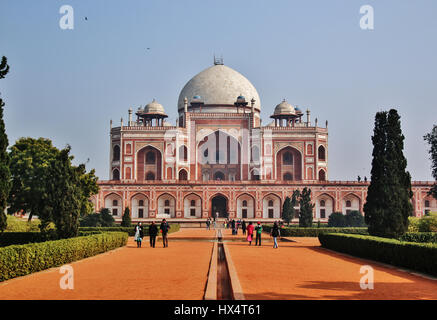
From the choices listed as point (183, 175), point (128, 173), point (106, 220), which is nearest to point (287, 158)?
point (183, 175)

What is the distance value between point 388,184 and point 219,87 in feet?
136

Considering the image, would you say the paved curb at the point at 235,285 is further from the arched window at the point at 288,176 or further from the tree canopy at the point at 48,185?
the arched window at the point at 288,176

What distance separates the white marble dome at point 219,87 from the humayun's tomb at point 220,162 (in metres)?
0.11

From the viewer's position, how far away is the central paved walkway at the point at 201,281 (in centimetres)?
812

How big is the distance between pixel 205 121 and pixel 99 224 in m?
22.0

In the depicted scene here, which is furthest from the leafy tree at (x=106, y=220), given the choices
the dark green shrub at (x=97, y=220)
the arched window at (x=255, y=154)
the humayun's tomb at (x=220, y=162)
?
the arched window at (x=255, y=154)

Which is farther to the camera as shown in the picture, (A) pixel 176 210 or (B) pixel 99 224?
(A) pixel 176 210

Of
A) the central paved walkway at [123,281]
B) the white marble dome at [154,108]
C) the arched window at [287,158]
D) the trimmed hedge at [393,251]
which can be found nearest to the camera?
the central paved walkway at [123,281]

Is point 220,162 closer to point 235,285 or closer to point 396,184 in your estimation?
point 396,184

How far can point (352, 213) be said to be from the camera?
40.6 metres

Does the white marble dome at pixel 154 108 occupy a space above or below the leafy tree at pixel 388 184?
above

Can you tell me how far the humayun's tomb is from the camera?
47.9 metres
